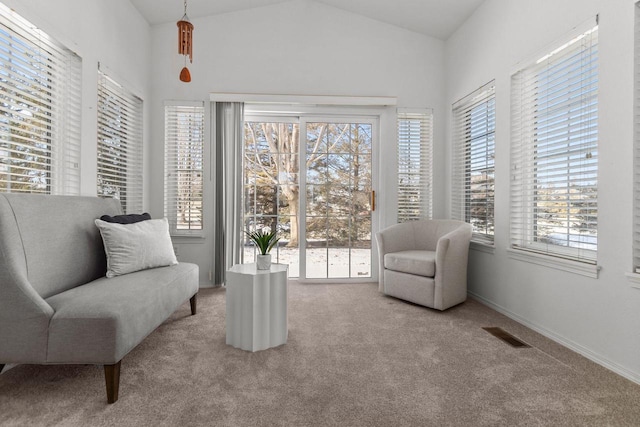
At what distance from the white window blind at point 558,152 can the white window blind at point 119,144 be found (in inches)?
138

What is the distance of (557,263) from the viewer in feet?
7.30

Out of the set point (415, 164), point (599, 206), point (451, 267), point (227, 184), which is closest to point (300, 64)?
point (227, 184)

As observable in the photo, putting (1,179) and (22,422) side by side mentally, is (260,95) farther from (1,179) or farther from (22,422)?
(22,422)

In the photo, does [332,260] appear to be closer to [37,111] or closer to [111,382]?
[111,382]

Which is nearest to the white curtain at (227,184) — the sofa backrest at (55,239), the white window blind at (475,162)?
the sofa backrest at (55,239)

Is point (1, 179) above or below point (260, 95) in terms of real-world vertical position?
below

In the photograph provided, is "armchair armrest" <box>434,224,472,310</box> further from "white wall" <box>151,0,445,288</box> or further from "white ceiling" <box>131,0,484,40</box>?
"white ceiling" <box>131,0,484,40</box>

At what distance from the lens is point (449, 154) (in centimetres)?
377

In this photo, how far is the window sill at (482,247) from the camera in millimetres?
2977

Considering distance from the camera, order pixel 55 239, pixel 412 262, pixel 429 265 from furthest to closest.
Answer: pixel 412 262 < pixel 429 265 < pixel 55 239

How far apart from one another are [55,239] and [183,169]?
1.94 m

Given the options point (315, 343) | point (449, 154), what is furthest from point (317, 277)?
point (449, 154)

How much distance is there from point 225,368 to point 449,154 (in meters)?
3.21

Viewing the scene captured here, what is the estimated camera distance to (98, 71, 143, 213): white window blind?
9.30 ft
